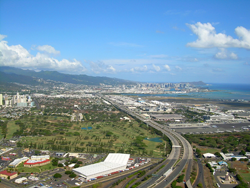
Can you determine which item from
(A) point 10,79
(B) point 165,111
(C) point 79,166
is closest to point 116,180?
(C) point 79,166

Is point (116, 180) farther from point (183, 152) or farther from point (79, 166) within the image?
point (183, 152)

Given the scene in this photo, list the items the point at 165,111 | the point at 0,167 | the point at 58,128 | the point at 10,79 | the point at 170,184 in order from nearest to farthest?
the point at 170,184 → the point at 0,167 → the point at 58,128 → the point at 165,111 → the point at 10,79

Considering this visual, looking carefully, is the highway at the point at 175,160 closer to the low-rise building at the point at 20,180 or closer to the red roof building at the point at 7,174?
the low-rise building at the point at 20,180

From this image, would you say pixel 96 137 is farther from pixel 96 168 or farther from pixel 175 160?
pixel 175 160

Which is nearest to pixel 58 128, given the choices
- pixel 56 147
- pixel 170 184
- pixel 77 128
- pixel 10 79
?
pixel 77 128

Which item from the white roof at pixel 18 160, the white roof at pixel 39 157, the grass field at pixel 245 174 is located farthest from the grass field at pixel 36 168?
the grass field at pixel 245 174

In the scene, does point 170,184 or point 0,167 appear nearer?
point 170,184

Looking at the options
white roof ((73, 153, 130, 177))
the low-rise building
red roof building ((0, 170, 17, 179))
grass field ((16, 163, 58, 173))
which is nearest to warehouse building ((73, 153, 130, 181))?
white roof ((73, 153, 130, 177))

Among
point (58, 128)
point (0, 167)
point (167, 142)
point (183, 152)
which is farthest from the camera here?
point (58, 128)

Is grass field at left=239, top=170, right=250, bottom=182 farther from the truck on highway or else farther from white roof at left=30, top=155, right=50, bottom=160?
white roof at left=30, top=155, right=50, bottom=160
